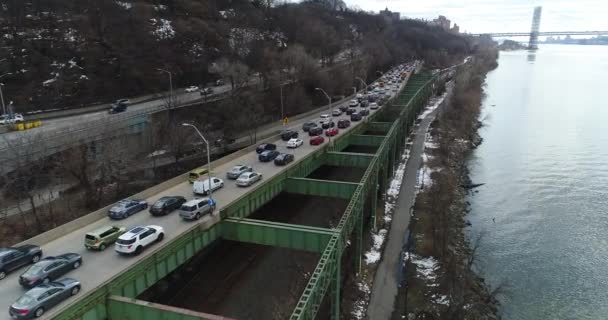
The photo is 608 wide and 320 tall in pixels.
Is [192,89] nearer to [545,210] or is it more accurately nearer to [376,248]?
[376,248]

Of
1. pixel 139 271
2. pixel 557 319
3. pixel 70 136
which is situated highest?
pixel 70 136

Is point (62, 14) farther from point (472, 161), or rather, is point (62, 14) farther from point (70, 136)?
point (472, 161)

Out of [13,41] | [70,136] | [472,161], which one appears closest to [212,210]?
[70,136]

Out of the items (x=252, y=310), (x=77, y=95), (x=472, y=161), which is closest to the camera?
(x=252, y=310)

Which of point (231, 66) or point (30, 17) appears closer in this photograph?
point (231, 66)

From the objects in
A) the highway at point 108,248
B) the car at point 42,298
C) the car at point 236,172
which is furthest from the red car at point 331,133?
the car at point 42,298

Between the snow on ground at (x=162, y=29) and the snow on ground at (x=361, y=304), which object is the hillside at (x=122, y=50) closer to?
the snow on ground at (x=162, y=29)
